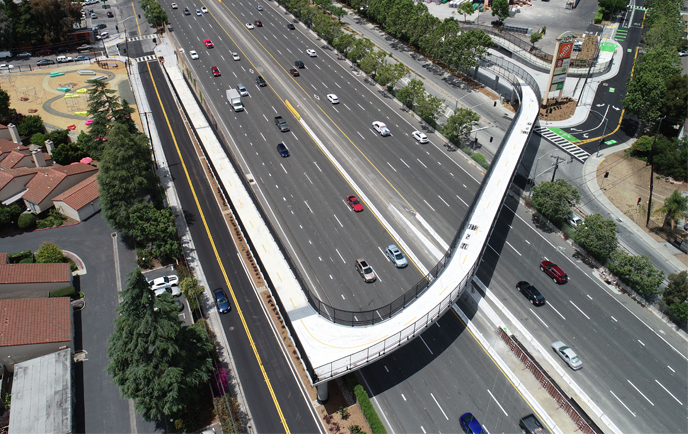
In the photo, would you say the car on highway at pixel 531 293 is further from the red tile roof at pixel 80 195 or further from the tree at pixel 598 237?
the red tile roof at pixel 80 195

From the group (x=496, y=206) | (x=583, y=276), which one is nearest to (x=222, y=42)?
(x=496, y=206)

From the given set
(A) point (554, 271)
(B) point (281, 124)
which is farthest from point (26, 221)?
(A) point (554, 271)

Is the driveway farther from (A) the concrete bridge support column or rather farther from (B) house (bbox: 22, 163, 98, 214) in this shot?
(A) the concrete bridge support column

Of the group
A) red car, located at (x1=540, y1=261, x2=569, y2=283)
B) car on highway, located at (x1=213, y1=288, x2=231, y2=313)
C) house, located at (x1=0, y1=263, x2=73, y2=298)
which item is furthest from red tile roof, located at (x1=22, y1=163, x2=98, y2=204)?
red car, located at (x1=540, y1=261, x2=569, y2=283)

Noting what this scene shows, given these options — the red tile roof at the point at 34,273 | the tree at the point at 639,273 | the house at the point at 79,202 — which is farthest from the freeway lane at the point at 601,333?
the house at the point at 79,202

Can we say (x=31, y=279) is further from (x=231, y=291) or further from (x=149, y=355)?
(x=149, y=355)

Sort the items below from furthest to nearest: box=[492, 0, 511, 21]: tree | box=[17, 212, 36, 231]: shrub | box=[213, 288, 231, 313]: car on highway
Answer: box=[492, 0, 511, 21]: tree, box=[17, 212, 36, 231]: shrub, box=[213, 288, 231, 313]: car on highway
